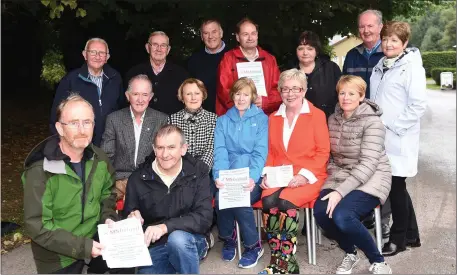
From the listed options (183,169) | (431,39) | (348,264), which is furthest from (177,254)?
(431,39)

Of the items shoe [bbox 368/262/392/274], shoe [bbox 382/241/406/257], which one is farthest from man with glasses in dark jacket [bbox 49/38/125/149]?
shoe [bbox 382/241/406/257]

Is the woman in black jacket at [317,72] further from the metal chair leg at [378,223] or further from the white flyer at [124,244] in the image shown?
the white flyer at [124,244]

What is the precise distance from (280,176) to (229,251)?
0.92 metres

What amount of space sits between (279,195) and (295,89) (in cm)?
98

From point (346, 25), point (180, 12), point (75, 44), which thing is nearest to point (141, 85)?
point (180, 12)

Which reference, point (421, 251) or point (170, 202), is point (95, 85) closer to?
point (170, 202)

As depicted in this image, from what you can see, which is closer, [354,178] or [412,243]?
[354,178]

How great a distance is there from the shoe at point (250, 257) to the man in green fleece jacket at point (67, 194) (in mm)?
1382

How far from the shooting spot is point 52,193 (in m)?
3.40

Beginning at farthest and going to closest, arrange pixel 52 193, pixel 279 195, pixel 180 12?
pixel 180 12 → pixel 279 195 → pixel 52 193

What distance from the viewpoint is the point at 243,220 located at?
174 inches

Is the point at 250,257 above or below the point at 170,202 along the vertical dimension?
below

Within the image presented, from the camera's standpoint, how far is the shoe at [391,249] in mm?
4668

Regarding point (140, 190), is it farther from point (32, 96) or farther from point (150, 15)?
point (32, 96)
